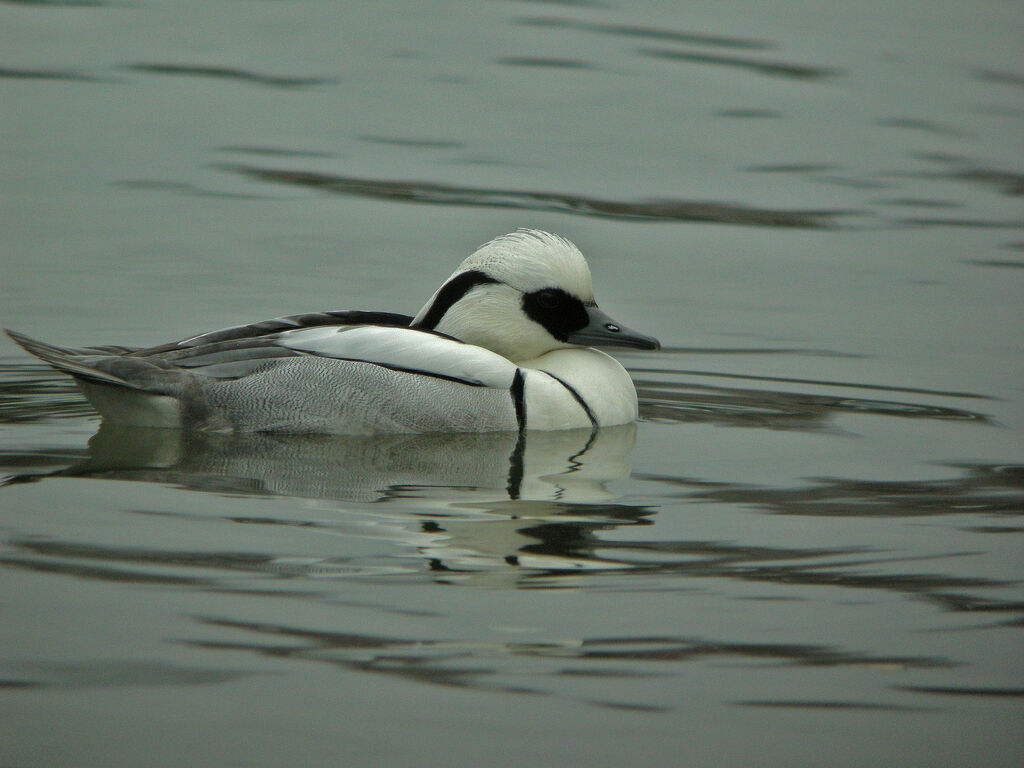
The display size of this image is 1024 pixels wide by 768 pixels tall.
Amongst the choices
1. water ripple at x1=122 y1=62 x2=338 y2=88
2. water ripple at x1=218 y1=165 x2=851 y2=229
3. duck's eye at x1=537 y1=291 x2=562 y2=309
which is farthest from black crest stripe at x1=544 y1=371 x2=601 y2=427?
water ripple at x1=122 y1=62 x2=338 y2=88

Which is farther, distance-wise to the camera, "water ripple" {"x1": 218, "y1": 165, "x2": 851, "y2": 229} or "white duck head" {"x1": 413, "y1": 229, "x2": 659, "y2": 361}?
"water ripple" {"x1": 218, "y1": 165, "x2": 851, "y2": 229}

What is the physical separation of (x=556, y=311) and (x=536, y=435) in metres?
0.72

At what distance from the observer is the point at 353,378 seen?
7969 millimetres

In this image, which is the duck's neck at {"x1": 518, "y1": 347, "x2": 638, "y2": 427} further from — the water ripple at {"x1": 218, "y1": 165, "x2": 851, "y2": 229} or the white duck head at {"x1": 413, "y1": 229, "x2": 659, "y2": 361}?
the water ripple at {"x1": 218, "y1": 165, "x2": 851, "y2": 229}

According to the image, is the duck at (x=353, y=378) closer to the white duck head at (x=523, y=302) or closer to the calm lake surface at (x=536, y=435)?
the white duck head at (x=523, y=302)

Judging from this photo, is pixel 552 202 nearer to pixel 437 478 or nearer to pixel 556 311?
pixel 556 311

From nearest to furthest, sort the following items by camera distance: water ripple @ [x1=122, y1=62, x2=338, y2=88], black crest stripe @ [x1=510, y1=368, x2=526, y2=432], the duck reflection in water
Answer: the duck reflection in water
black crest stripe @ [x1=510, y1=368, x2=526, y2=432]
water ripple @ [x1=122, y1=62, x2=338, y2=88]

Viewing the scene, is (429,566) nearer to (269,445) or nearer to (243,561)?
(243,561)

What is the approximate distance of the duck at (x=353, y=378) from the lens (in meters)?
7.94

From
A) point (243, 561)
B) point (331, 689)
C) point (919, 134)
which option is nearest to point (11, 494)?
point (243, 561)

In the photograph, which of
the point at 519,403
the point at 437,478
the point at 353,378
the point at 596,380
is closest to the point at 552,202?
the point at 596,380

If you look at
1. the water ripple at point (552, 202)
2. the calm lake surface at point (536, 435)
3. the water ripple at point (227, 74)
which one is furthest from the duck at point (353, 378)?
the water ripple at point (227, 74)

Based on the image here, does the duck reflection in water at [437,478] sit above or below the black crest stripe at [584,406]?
below

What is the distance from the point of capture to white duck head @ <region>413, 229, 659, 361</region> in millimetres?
8359
